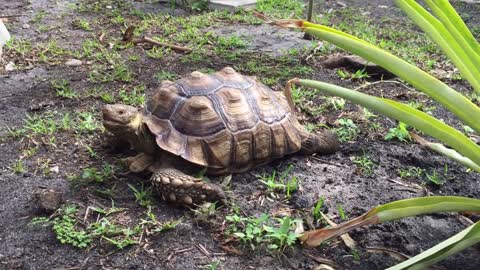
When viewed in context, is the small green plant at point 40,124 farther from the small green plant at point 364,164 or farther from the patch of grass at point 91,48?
the small green plant at point 364,164

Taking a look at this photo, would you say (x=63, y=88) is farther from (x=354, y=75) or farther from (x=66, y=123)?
(x=354, y=75)

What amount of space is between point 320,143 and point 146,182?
0.97 metres

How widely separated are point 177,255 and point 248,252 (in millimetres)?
293

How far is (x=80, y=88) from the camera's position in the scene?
147 inches

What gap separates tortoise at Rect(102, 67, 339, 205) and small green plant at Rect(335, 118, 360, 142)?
44cm

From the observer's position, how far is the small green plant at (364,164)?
271 cm

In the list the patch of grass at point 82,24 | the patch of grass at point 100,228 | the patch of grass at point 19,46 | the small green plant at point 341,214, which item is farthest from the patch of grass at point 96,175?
the patch of grass at point 82,24

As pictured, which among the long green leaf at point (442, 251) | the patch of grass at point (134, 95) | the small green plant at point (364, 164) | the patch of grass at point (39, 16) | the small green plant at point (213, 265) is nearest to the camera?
the long green leaf at point (442, 251)

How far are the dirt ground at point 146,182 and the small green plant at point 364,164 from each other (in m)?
0.02

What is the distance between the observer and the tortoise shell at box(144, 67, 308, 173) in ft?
8.14

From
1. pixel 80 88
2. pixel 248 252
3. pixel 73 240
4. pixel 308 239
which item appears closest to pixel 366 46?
pixel 308 239

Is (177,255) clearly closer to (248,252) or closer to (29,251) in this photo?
(248,252)

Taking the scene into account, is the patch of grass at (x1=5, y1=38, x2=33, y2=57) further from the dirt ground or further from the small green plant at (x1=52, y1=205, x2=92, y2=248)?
the small green plant at (x1=52, y1=205, x2=92, y2=248)

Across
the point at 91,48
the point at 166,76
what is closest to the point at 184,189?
the point at 166,76
